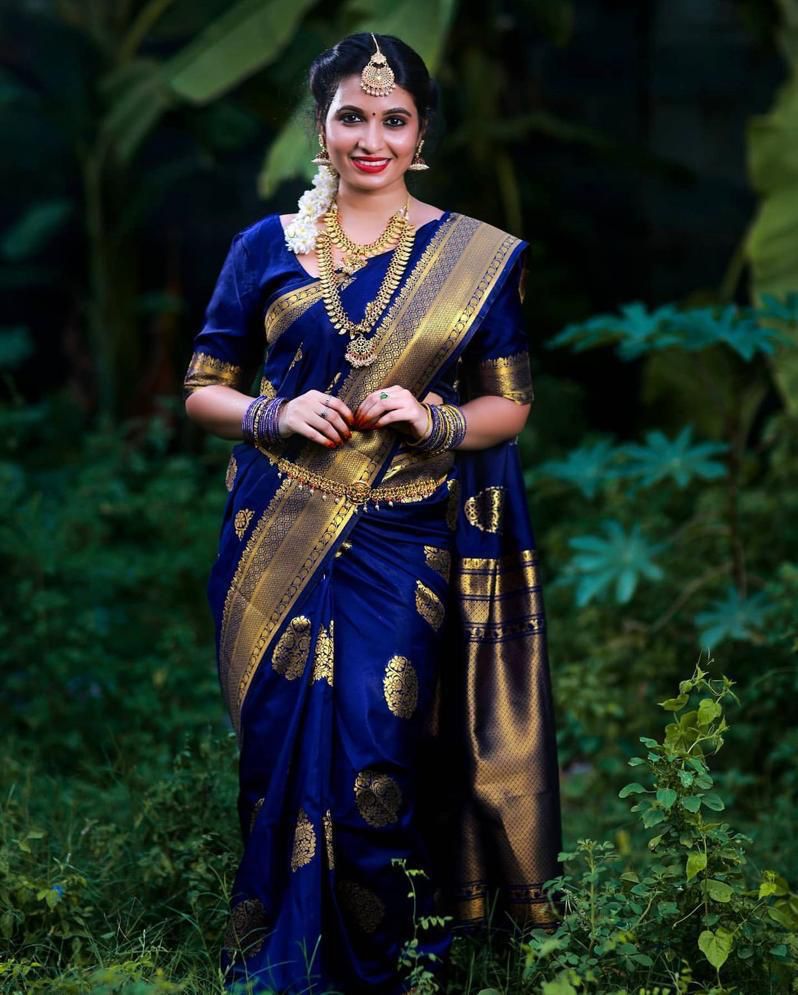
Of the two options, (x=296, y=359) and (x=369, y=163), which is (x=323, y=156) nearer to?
(x=369, y=163)

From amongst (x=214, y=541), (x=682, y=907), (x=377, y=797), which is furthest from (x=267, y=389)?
(x=214, y=541)

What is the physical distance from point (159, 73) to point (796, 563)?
3708 mm

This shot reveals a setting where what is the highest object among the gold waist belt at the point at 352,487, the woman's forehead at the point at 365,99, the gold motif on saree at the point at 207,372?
the woman's forehead at the point at 365,99

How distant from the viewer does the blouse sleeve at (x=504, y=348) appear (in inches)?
119

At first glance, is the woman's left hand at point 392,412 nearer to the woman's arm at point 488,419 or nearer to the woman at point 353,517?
the woman at point 353,517

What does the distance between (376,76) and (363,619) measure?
3.56 feet

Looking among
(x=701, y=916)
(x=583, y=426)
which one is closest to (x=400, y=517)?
(x=701, y=916)

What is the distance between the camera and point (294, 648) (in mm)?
2938

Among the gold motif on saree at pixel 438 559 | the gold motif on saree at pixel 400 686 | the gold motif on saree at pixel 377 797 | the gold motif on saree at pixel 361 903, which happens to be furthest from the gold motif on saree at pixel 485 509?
the gold motif on saree at pixel 361 903

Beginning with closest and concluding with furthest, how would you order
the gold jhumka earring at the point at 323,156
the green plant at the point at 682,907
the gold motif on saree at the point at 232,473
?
the green plant at the point at 682,907 < the gold jhumka earring at the point at 323,156 < the gold motif on saree at the point at 232,473

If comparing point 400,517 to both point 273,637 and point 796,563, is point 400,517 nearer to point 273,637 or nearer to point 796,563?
point 273,637

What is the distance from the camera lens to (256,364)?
3156 mm

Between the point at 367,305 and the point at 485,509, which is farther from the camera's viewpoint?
the point at 485,509

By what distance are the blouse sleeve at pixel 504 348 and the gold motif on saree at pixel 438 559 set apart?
35 cm
